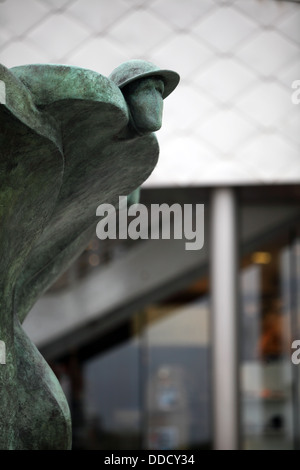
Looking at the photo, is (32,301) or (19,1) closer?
(32,301)

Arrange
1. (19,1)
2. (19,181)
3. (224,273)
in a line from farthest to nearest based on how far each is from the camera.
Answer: (224,273), (19,1), (19,181)

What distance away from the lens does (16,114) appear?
2.33 m

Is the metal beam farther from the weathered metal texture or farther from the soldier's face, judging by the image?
the soldier's face

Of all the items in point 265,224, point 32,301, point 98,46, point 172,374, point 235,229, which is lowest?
point 32,301

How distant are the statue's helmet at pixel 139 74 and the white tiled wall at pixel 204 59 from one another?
7131 millimetres

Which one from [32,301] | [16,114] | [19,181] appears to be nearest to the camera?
[16,114]

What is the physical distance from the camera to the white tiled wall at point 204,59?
9727 millimetres

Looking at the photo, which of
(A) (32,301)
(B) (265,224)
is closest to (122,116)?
(A) (32,301)

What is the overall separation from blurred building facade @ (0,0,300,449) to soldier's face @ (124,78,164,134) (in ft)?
23.6

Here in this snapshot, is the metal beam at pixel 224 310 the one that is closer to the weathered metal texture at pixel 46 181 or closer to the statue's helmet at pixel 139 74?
the weathered metal texture at pixel 46 181

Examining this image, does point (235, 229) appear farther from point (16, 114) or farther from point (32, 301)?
point (16, 114)

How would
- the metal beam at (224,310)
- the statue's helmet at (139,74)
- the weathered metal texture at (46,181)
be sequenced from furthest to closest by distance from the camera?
the metal beam at (224,310) → the statue's helmet at (139,74) → the weathered metal texture at (46,181)

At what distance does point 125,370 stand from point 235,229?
382cm

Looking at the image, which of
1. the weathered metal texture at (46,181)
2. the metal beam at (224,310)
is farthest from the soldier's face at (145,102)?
the metal beam at (224,310)
